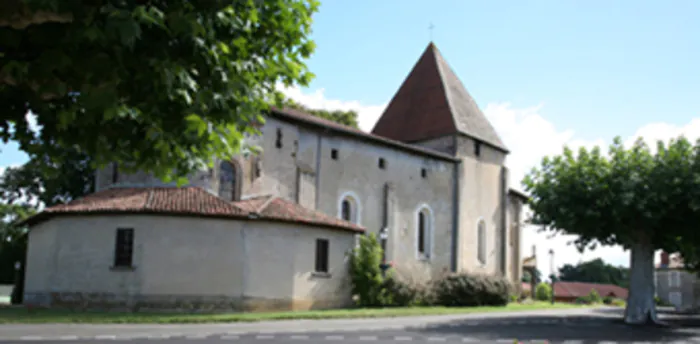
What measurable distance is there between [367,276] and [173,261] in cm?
864

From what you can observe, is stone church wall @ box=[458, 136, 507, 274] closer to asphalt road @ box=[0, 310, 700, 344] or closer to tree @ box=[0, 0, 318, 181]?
asphalt road @ box=[0, 310, 700, 344]

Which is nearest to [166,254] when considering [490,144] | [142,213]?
[142,213]

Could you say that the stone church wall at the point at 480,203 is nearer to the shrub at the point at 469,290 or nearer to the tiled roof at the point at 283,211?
the shrub at the point at 469,290

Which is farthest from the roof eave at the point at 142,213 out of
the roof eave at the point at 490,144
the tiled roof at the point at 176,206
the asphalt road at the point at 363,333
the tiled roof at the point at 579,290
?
the tiled roof at the point at 579,290

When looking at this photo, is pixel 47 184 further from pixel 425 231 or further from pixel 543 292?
pixel 543 292

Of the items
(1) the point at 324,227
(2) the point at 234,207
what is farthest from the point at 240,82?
(1) the point at 324,227

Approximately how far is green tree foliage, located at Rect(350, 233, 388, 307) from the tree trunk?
Result: 33.4ft

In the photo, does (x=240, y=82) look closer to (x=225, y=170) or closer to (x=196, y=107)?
(x=196, y=107)

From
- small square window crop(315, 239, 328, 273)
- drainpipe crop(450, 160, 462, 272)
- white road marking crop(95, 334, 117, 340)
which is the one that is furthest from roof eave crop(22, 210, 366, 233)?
drainpipe crop(450, 160, 462, 272)

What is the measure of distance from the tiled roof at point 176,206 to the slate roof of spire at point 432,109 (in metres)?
15.7

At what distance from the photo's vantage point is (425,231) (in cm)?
3559

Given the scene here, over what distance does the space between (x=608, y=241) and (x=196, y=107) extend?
65.2 feet

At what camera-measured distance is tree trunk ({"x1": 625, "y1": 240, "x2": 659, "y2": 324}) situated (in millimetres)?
21391

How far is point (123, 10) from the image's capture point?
6.09 m
